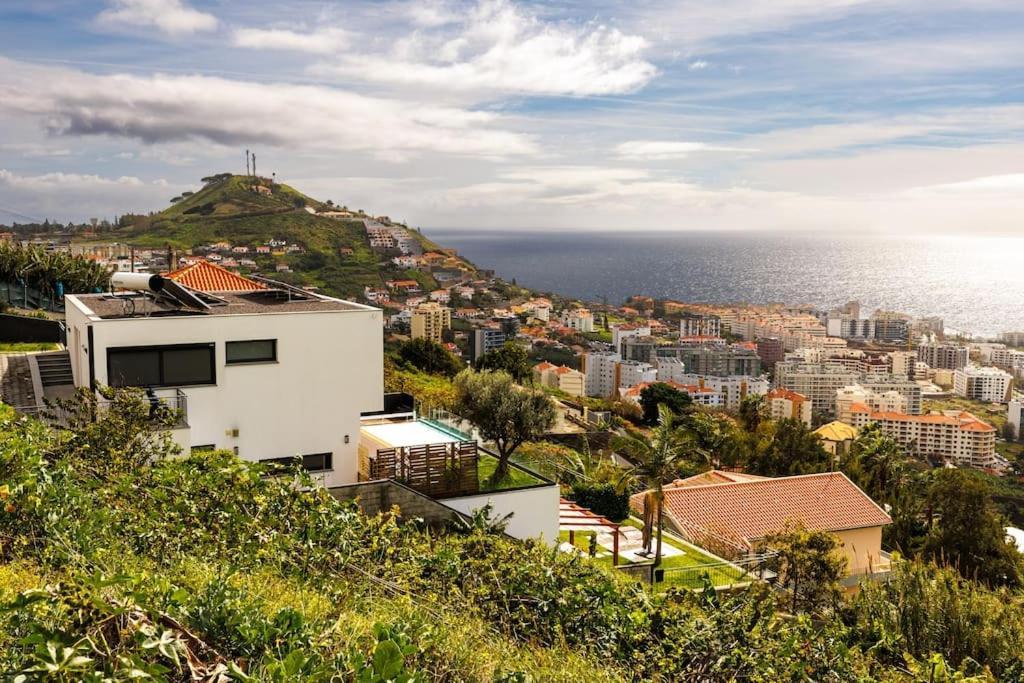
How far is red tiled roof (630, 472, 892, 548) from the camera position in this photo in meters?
22.3

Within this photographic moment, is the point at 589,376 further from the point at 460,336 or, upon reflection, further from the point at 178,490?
the point at 178,490

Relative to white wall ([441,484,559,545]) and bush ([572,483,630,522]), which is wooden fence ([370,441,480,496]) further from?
bush ([572,483,630,522])

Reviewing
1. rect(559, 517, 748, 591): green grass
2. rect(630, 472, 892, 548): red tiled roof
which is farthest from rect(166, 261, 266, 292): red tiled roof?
rect(630, 472, 892, 548): red tiled roof

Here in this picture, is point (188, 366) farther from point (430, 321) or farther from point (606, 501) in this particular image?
point (430, 321)

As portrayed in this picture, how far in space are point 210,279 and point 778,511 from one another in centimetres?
1711

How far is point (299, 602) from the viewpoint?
4.93 metres

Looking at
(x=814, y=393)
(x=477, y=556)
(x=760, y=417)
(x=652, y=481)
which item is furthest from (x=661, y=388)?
(x=814, y=393)

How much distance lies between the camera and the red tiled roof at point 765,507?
22.3 m

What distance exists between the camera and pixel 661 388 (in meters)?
64.7

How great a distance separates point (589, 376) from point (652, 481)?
109 meters

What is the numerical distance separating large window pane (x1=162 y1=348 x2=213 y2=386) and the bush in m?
10.7

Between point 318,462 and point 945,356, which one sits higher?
point 318,462

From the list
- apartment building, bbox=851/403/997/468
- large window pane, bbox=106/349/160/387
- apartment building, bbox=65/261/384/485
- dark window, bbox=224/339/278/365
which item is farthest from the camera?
apartment building, bbox=851/403/997/468

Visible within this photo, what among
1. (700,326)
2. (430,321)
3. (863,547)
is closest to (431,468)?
(863,547)
